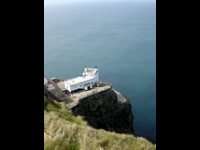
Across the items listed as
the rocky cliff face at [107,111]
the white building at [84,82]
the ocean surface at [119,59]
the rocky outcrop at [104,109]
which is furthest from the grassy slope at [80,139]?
the ocean surface at [119,59]

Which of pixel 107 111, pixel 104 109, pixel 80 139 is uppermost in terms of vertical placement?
pixel 80 139

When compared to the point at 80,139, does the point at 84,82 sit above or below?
below

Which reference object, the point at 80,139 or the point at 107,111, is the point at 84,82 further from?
the point at 80,139

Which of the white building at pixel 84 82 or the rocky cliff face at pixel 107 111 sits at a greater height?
the white building at pixel 84 82

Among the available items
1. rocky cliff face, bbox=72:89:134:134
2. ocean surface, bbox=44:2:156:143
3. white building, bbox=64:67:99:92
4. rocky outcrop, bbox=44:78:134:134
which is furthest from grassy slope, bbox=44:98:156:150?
ocean surface, bbox=44:2:156:143

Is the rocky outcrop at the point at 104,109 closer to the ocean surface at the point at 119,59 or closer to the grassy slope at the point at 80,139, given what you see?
the ocean surface at the point at 119,59

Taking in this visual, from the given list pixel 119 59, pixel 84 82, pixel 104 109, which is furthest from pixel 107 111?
pixel 119 59

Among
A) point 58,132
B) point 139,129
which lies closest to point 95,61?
point 139,129

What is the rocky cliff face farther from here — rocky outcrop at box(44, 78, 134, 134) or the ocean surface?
the ocean surface
